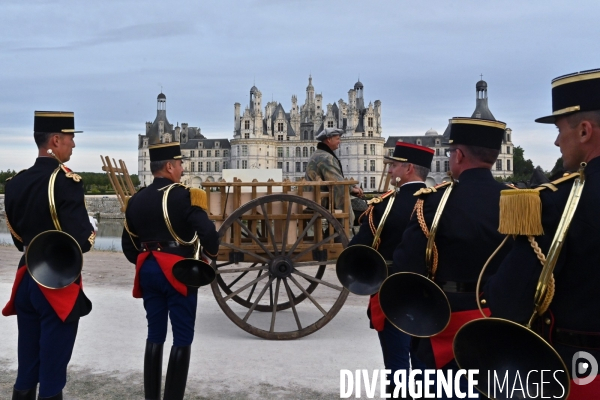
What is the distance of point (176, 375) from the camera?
3959 mm

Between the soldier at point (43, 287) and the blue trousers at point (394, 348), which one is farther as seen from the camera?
the blue trousers at point (394, 348)

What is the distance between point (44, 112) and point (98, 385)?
2.05m

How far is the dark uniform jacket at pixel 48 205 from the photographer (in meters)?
3.44

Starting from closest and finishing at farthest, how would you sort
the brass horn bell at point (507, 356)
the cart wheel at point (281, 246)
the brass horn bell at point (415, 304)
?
the brass horn bell at point (507, 356), the brass horn bell at point (415, 304), the cart wheel at point (281, 246)

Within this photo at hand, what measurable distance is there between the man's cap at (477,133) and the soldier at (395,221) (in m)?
0.84

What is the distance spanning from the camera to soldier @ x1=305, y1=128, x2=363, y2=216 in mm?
6078

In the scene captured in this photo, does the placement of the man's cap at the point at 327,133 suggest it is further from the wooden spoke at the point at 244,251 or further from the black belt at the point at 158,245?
the black belt at the point at 158,245

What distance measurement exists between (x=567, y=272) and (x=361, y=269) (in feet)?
6.46

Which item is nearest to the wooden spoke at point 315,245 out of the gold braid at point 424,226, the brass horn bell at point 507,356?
the gold braid at point 424,226

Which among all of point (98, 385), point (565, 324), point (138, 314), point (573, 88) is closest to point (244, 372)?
point (98, 385)

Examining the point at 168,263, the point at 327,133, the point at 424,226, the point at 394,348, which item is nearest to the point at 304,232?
the point at 327,133

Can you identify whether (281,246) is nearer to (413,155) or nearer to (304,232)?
(304,232)

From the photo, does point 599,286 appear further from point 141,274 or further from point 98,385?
point 98,385

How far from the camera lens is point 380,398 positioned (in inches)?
167
